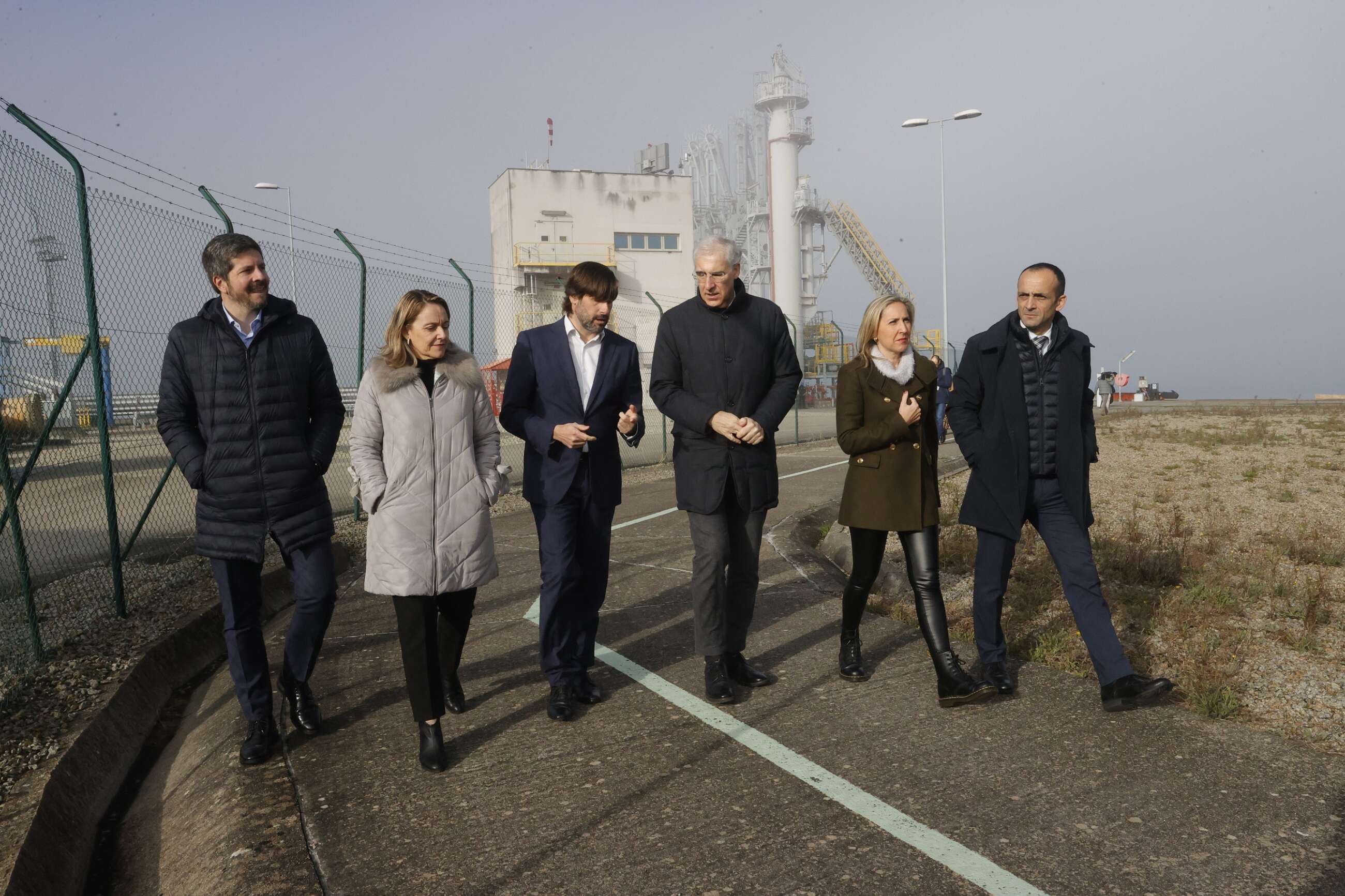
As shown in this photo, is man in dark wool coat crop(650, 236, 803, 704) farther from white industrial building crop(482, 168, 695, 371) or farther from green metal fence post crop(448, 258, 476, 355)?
white industrial building crop(482, 168, 695, 371)

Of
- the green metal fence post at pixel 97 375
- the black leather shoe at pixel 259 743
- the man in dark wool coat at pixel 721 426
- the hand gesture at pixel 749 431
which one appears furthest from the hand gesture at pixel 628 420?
the green metal fence post at pixel 97 375

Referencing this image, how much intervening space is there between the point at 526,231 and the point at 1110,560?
1720 inches

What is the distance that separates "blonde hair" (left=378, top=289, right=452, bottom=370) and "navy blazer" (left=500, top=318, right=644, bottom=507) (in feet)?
1.89

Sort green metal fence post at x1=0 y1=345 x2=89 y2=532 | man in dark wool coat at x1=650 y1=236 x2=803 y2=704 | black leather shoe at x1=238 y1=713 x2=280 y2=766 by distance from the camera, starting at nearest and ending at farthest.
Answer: black leather shoe at x1=238 y1=713 x2=280 y2=766
man in dark wool coat at x1=650 y1=236 x2=803 y2=704
green metal fence post at x1=0 y1=345 x2=89 y2=532

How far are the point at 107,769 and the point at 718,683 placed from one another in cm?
247

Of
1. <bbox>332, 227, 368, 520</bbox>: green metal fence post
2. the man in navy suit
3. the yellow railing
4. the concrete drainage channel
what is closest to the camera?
the concrete drainage channel

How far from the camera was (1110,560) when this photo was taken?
7227 millimetres

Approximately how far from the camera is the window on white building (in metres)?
50.1

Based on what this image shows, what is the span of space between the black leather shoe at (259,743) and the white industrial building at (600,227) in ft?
137

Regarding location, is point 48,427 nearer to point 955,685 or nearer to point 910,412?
point 910,412

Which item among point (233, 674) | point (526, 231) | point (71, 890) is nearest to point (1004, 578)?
point (233, 674)

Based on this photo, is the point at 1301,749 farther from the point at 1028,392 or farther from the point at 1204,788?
the point at 1028,392

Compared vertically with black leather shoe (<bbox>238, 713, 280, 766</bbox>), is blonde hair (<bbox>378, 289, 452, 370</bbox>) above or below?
above

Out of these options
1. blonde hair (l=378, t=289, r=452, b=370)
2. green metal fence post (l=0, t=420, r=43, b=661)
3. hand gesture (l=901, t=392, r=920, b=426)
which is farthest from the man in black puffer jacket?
hand gesture (l=901, t=392, r=920, b=426)
